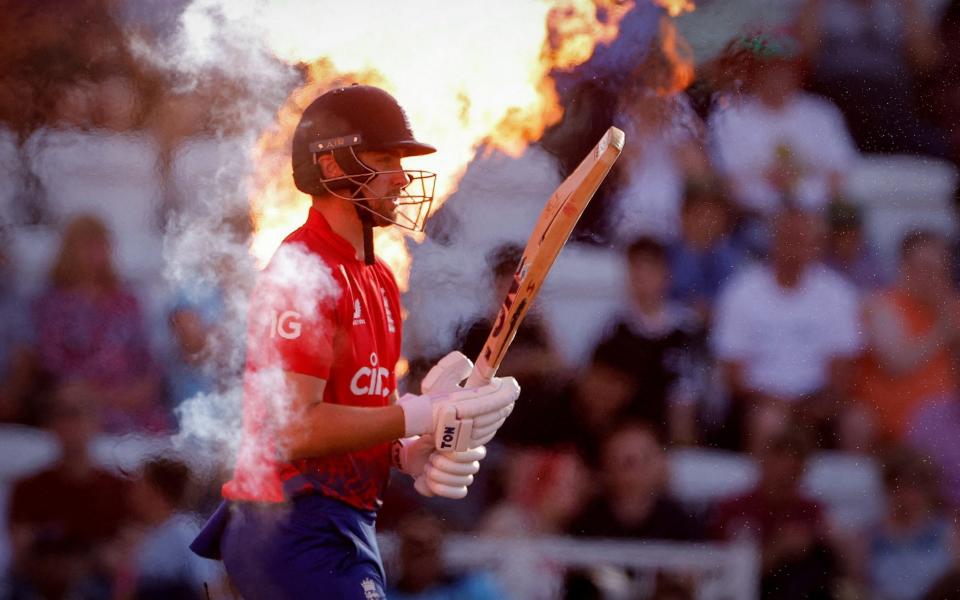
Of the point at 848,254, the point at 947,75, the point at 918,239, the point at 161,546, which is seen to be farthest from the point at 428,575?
the point at 947,75

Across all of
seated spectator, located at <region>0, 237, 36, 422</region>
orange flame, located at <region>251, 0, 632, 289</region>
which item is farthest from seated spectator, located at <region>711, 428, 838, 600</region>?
seated spectator, located at <region>0, 237, 36, 422</region>

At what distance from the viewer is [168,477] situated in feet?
18.8

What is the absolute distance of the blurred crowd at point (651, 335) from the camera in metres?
5.80

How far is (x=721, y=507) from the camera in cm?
641

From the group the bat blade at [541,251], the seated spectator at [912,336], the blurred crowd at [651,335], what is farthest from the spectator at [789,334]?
the bat blade at [541,251]

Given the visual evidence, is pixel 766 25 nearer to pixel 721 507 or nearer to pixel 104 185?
pixel 721 507

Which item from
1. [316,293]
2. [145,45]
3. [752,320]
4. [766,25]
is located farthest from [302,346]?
[766,25]

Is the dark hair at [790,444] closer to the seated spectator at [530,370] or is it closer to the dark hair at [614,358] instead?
the dark hair at [614,358]

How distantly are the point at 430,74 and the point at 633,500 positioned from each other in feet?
7.37

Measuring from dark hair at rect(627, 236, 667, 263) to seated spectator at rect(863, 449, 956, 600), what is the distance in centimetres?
154

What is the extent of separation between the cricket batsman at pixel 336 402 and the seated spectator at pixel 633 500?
76.3 inches

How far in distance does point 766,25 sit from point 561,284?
1824mm

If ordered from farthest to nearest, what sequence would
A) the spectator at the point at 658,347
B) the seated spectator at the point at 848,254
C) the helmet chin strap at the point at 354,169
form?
1. the seated spectator at the point at 848,254
2. the spectator at the point at 658,347
3. the helmet chin strap at the point at 354,169

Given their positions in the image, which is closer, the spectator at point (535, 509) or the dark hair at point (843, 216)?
the spectator at point (535, 509)
